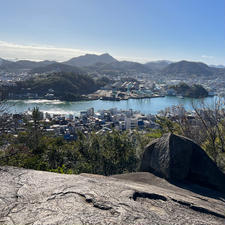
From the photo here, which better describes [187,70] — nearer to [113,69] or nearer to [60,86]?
[113,69]

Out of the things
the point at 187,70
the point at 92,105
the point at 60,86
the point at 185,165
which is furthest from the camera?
the point at 187,70

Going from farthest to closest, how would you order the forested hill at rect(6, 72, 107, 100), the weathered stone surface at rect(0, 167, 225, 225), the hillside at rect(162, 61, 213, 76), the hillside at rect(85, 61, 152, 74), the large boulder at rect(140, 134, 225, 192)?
1. the hillside at rect(162, 61, 213, 76)
2. the hillside at rect(85, 61, 152, 74)
3. the forested hill at rect(6, 72, 107, 100)
4. the large boulder at rect(140, 134, 225, 192)
5. the weathered stone surface at rect(0, 167, 225, 225)

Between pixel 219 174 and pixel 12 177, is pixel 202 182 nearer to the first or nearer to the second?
pixel 219 174

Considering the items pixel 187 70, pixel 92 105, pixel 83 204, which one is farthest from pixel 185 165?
pixel 187 70

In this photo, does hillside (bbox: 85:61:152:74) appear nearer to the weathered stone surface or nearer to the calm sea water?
the calm sea water

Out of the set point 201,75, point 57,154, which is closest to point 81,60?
point 201,75

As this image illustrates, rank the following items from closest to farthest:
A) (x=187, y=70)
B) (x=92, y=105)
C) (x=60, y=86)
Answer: (x=92, y=105), (x=60, y=86), (x=187, y=70)

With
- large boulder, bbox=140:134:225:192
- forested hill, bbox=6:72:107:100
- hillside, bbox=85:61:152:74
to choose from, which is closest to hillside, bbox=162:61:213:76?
hillside, bbox=85:61:152:74
